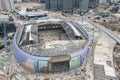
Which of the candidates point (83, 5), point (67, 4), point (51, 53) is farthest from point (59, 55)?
point (83, 5)

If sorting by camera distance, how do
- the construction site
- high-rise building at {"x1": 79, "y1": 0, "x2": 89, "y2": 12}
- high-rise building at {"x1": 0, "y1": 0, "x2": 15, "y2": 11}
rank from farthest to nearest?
high-rise building at {"x1": 79, "y1": 0, "x2": 89, "y2": 12} → high-rise building at {"x1": 0, "y1": 0, "x2": 15, "y2": 11} → the construction site

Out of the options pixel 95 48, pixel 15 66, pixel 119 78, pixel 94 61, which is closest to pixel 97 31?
pixel 95 48

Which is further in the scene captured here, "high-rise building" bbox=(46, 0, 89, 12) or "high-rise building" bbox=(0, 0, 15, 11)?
"high-rise building" bbox=(46, 0, 89, 12)

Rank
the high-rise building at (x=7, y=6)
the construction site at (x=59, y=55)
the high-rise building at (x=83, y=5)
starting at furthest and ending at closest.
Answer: the high-rise building at (x=83, y=5), the high-rise building at (x=7, y=6), the construction site at (x=59, y=55)

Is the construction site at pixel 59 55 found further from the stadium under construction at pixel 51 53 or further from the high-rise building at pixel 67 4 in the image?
the high-rise building at pixel 67 4

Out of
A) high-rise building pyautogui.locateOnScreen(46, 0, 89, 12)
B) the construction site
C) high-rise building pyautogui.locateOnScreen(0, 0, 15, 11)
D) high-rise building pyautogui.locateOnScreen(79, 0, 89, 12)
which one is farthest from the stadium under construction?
high-rise building pyautogui.locateOnScreen(79, 0, 89, 12)

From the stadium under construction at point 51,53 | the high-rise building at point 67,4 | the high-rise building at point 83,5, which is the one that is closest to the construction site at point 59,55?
the stadium under construction at point 51,53

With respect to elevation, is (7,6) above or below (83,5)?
above

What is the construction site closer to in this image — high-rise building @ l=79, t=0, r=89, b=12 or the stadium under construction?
the stadium under construction

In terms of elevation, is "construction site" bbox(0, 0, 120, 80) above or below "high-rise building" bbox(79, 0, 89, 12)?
below

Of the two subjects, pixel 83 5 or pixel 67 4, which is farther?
pixel 83 5

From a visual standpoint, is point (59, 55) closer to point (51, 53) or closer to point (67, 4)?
point (51, 53)

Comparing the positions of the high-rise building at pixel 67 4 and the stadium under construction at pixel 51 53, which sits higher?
the high-rise building at pixel 67 4
